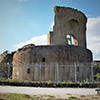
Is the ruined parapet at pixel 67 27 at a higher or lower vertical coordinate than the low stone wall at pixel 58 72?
higher

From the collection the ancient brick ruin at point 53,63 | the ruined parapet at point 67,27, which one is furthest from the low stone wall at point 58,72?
the ruined parapet at point 67,27

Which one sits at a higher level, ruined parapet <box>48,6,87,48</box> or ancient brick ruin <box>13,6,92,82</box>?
ruined parapet <box>48,6,87,48</box>

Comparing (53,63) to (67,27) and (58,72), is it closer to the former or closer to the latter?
(58,72)

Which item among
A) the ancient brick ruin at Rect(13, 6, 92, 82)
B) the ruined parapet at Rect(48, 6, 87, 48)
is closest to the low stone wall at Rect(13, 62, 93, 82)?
the ancient brick ruin at Rect(13, 6, 92, 82)

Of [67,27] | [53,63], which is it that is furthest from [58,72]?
[67,27]

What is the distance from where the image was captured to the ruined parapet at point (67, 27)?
3566cm

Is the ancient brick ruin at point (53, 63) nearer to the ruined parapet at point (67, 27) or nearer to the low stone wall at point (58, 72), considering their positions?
the low stone wall at point (58, 72)

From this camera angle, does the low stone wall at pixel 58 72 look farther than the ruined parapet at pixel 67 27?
No

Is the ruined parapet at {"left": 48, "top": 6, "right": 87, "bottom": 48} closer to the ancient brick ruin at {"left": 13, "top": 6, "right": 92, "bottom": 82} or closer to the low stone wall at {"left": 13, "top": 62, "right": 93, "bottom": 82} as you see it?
the ancient brick ruin at {"left": 13, "top": 6, "right": 92, "bottom": 82}

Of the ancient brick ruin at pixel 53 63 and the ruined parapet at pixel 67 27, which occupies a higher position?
the ruined parapet at pixel 67 27

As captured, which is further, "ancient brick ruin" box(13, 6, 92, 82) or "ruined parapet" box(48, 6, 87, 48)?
"ruined parapet" box(48, 6, 87, 48)

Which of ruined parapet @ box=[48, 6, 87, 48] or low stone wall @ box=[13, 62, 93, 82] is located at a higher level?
ruined parapet @ box=[48, 6, 87, 48]

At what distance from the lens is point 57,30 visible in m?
35.7

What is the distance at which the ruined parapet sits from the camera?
3566 cm
